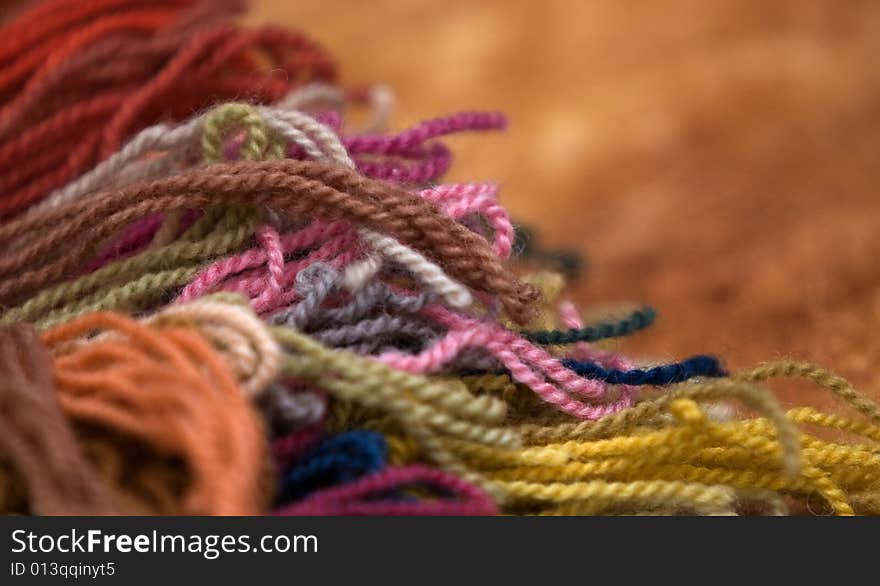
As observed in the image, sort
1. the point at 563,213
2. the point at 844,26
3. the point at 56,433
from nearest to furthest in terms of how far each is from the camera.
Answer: the point at 56,433 → the point at 563,213 → the point at 844,26

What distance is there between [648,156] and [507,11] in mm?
296

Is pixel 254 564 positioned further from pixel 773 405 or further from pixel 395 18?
pixel 395 18

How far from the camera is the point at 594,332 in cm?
63

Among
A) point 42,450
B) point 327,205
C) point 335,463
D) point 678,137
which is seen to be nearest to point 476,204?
point 327,205

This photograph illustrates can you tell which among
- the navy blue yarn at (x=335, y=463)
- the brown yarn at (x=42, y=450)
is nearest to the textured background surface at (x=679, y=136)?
the navy blue yarn at (x=335, y=463)

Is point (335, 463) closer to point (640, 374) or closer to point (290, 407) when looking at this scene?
point (290, 407)

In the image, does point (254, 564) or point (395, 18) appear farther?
point (395, 18)

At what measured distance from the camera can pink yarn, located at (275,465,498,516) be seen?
0.48 metres

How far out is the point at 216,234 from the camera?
0.61 metres

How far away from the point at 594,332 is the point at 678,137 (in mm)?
545

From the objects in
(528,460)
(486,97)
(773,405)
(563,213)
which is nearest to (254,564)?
(528,460)

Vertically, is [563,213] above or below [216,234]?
above

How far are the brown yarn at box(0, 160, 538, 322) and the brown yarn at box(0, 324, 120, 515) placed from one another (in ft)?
0.42

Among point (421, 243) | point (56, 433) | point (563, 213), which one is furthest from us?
point (563, 213)
